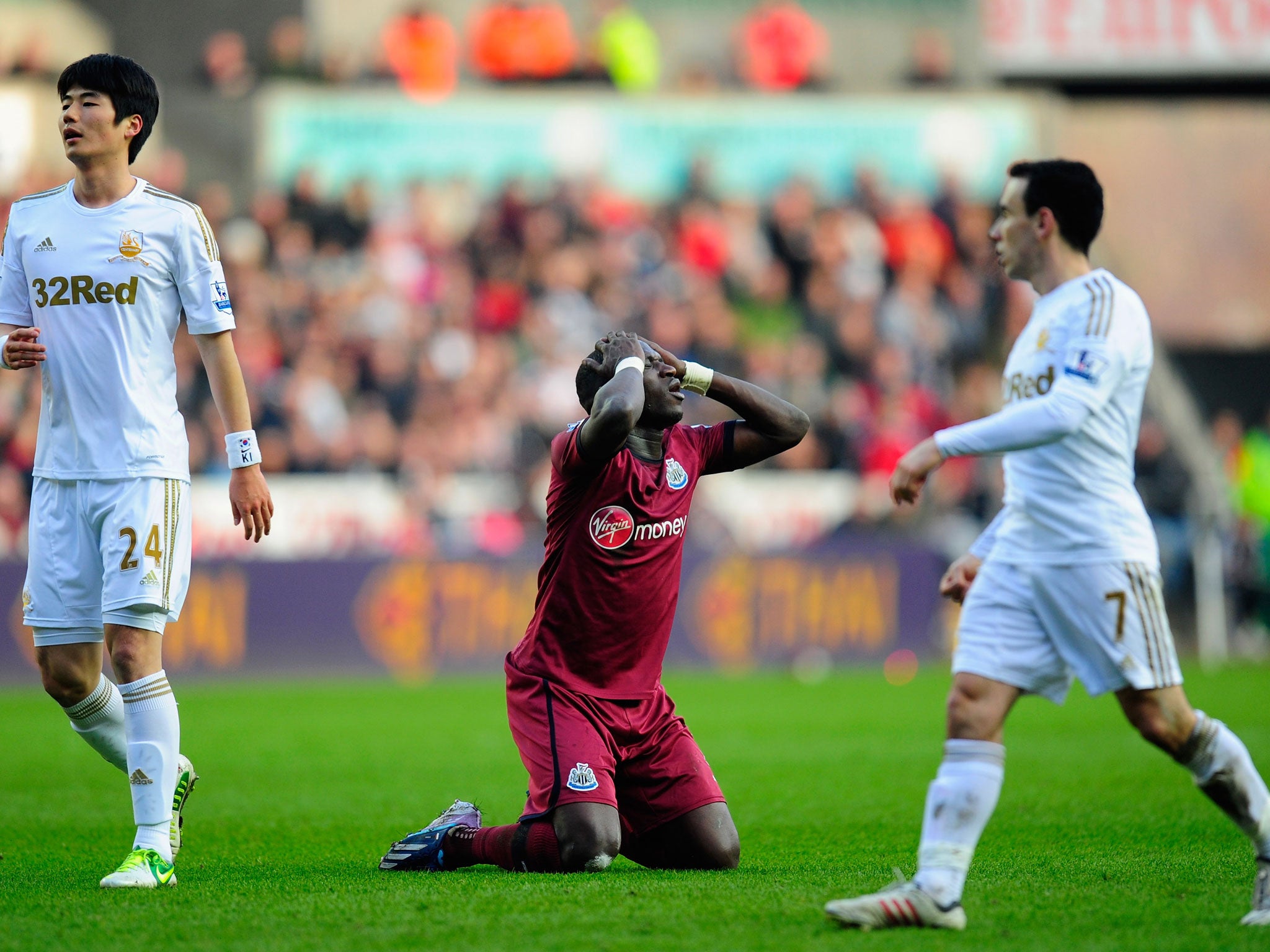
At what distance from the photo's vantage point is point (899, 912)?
441cm

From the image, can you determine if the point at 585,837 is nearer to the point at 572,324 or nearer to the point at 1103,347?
the point at 1103,347

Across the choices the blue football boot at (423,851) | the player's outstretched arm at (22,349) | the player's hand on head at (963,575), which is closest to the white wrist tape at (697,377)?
the player's hand on head at (963,575)

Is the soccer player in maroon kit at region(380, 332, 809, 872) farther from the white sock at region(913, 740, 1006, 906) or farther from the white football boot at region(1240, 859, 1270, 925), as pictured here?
the white football boot at region(1240, 859, 1270, 925)

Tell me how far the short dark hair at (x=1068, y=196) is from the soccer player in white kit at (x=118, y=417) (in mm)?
2545

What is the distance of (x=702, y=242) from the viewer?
20266mm

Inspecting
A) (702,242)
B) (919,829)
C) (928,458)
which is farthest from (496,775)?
(702,242)

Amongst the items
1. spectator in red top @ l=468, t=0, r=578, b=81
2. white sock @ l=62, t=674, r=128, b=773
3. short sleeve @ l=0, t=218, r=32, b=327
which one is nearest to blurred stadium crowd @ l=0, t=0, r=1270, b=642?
spectator in red top @ l=468, t=0, r=578, b=81

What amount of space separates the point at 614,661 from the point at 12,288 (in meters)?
2.36

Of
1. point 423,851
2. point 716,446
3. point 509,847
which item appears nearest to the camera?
A: point 509,847

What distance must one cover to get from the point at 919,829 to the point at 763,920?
7.34ft

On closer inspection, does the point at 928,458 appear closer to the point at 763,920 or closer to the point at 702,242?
the point at 763,920

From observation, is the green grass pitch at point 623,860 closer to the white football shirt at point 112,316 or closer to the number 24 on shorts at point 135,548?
the number 24 on shorts at point 135,548

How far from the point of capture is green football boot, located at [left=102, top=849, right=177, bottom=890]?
5113 mm

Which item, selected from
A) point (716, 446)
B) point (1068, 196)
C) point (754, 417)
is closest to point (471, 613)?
point (716, 446)
